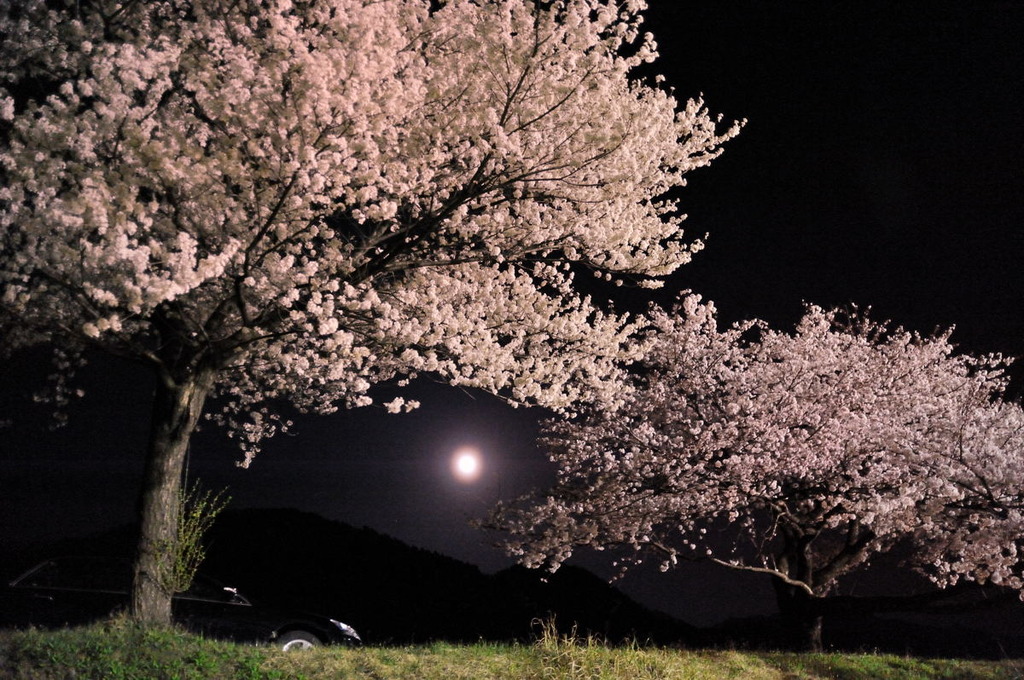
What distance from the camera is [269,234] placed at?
1041cm

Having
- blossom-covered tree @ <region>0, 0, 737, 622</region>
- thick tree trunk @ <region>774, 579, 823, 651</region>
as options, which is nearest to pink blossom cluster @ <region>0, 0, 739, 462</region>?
blossom-covered tree @ <region>0, 0, 737, 622</region>

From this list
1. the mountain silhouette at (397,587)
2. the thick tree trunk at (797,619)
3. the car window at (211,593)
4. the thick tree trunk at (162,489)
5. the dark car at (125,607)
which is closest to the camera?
the dark car at (125,607)

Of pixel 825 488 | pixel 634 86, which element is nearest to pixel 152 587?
pixel 634 86

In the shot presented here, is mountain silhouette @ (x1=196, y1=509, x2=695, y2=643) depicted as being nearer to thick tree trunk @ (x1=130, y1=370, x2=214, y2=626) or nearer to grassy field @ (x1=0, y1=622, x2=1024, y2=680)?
grassy field @ (x1=0, y1=622, x2=1024, y2=680)

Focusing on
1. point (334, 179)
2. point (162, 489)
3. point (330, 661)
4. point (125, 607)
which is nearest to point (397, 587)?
point (125, 607)

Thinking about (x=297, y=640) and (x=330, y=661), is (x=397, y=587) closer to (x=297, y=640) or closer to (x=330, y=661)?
(x=297, y=640)

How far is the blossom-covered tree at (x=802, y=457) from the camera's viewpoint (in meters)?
14.2

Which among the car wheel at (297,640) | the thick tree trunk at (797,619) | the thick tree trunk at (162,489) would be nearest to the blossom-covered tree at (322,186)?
the thick tree trunk at (162,489)

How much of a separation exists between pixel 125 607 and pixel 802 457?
36.8 ft

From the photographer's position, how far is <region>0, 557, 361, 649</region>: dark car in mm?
11242

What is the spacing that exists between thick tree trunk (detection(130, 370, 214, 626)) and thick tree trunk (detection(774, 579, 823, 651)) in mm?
11944

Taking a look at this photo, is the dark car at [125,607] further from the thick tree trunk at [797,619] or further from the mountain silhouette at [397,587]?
the thick tree trunk at [797,619]

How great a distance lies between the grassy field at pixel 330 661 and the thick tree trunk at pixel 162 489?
2.35 ft

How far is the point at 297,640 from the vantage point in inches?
464
